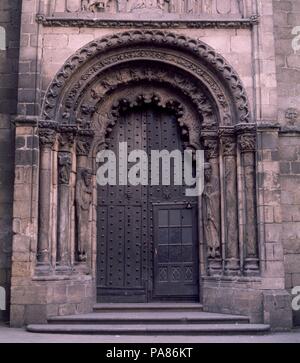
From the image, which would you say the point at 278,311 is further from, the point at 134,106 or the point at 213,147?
the point at 134,106

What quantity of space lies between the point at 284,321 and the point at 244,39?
5632 millimetres

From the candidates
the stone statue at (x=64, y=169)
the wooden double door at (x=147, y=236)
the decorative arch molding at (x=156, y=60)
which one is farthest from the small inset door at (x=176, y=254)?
the decorative arch molding at (x=156, y=60)

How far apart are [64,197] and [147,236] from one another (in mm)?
1957

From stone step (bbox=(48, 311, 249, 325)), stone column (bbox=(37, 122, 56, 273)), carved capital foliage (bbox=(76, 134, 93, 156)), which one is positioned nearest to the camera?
stone step (bbox=(48, 311, 249, 325))

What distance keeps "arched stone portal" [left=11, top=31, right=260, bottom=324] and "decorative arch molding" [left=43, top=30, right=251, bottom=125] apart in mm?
20

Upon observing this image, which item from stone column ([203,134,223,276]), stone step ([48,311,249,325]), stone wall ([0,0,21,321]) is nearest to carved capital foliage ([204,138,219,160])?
stone column ([203,134,223,276])

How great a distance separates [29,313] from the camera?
9.59 metres

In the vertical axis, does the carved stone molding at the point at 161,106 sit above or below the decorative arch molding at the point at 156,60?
below

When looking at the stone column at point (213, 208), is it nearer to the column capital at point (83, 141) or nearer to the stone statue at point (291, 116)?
the stone statue at point (291, 116)

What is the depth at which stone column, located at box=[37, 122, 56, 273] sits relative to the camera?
32.6ft

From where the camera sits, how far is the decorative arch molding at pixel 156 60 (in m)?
10.4

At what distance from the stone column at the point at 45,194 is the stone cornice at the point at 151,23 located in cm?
218

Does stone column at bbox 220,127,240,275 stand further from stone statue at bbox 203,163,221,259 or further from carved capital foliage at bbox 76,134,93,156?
carved capital foliage at bbox 76,134,93,156
